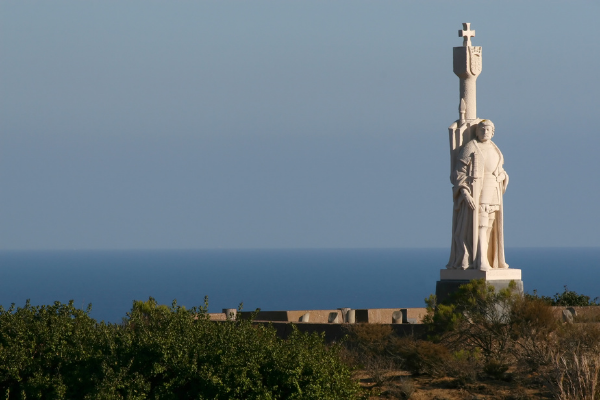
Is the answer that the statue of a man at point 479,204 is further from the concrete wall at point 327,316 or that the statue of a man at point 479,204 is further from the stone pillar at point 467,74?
the concrete wall at point 327,316

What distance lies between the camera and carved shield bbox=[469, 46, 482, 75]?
956 inches

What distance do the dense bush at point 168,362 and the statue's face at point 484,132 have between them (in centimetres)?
846

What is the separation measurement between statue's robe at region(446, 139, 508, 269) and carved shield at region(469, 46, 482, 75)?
5.17 ft

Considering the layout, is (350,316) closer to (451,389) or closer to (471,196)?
(471,196)

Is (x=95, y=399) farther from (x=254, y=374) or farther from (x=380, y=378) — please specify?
(x=380, y=378)

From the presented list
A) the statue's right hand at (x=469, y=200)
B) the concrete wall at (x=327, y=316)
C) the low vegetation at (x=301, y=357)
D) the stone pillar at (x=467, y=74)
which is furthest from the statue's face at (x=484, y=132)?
the concrete wall at (x=327, y=316)

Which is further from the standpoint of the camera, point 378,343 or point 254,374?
point 378,343

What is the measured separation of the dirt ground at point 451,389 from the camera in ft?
59.8

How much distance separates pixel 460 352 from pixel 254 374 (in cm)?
516

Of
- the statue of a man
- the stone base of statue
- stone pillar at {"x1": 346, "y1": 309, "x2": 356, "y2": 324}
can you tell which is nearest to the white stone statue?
the statue of a man

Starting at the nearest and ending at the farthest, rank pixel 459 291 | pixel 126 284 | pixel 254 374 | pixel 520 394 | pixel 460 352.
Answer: pixel 254 374 < pixel 520 394 < pixel 460 352 < pixel 459 291 < pixel 126 284

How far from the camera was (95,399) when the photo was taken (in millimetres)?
15836

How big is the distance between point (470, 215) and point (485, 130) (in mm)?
1860

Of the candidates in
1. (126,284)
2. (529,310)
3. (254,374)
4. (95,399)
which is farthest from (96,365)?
(126,284)
